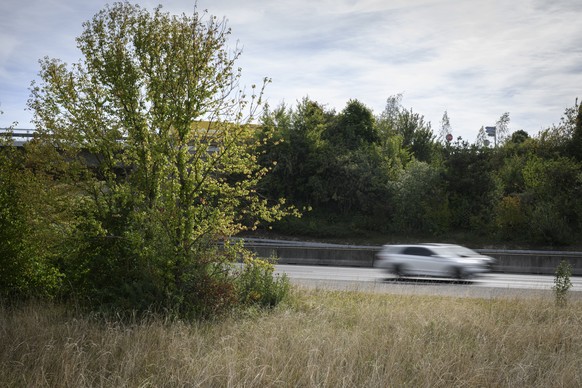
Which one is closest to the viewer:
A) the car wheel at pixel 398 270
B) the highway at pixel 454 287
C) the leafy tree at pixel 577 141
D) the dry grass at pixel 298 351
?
the dry grass at pixel 298 351

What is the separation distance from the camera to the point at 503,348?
853cm

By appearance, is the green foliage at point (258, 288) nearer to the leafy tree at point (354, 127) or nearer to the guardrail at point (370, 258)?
the guardrail at point (370, 258)

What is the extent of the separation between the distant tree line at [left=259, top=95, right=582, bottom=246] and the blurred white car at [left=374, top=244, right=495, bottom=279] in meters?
19.2

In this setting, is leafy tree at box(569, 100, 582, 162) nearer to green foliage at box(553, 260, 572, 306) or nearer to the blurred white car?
the blurred white car

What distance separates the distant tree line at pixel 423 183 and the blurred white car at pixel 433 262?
19.2m

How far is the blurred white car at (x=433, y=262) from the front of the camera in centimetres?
1959

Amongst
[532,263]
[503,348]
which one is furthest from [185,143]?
[532,263]

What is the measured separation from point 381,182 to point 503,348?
37569mm

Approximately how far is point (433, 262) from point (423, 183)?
24664 mm

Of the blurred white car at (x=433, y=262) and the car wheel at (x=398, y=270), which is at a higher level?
the blurred white car at (x=433, y=262)

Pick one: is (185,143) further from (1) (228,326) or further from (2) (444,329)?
(2) (444,329)

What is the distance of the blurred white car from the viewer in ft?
64.3

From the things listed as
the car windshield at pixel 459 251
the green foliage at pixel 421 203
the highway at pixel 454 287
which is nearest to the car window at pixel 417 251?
the car windshield at pixel 459 251

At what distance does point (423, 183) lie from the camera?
43938 millimetres
